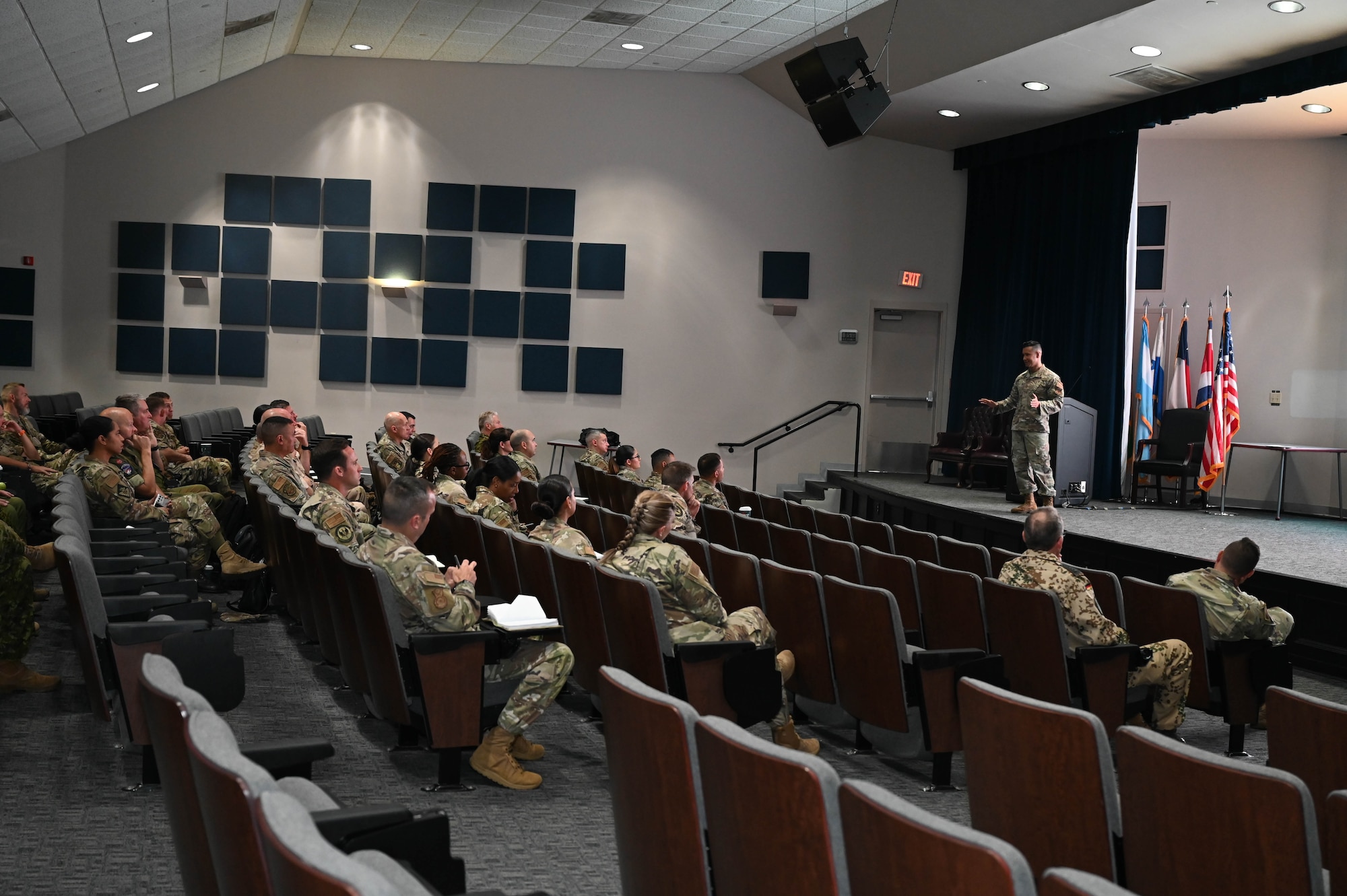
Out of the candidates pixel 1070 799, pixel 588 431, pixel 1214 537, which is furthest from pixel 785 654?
pixel 588 431

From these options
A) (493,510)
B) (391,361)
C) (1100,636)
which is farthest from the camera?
(391,361)

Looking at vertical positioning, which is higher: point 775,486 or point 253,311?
point 253,311

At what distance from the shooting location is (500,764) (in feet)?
12.7

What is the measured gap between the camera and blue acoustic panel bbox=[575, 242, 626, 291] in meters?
13.4

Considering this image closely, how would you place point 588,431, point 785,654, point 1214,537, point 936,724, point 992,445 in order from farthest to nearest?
point 992,445, point 588,431, point 1214,537, point 785,654, point 936,724

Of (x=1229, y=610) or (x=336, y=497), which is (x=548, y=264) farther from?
(x=1229, y=610)

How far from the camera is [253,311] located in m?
13.1

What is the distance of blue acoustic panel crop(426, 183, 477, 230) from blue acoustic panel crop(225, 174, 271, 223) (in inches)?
71.6

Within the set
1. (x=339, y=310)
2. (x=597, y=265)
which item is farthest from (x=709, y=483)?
(x=339, y=310)

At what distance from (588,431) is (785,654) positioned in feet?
23.1

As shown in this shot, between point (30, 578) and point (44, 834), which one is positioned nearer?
point (44, 834)

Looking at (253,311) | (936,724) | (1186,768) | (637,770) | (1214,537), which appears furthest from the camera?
(253,311)

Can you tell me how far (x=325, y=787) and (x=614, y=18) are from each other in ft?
30.6

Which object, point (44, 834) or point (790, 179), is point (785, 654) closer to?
point (44, 834)
